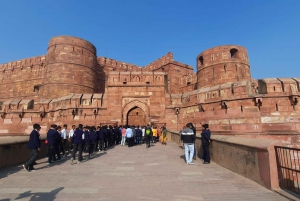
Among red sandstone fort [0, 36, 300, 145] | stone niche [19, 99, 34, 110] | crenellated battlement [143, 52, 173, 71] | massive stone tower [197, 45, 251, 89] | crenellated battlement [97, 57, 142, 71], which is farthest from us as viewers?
crenellated battlement [97, 57, 142, 71]

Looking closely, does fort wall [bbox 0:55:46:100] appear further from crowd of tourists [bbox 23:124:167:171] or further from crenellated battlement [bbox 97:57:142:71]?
crowd of tourists [bbox 23:124:167:171]

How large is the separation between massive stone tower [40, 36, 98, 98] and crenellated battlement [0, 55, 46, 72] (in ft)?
22.1

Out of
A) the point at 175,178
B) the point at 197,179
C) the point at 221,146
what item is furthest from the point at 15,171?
the point at 221,146

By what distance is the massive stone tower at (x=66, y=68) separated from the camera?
72.9ft

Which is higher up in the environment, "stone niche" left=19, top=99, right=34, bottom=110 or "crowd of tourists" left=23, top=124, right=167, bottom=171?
"stone niche" left=19, top=99, right=34, bottom=110

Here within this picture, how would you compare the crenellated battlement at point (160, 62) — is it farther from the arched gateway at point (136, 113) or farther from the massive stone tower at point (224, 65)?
the arched gateway at point (136, 113)

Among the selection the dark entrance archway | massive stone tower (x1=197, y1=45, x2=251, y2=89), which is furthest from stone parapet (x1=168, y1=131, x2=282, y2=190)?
massive stone tower (x1=197, y1=45, x2=251, y2=89)

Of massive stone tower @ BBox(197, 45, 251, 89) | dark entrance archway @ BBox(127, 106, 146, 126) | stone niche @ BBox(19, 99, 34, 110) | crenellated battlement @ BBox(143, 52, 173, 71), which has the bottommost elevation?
dark entrance archway @ BBox(127, 106, 146, 126)

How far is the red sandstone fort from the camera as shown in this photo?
36.9ft

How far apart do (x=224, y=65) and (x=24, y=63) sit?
29858 millimetres

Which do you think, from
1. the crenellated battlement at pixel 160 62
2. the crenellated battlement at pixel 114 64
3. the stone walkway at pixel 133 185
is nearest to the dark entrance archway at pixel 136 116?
the stone walkway at pixel 133 185

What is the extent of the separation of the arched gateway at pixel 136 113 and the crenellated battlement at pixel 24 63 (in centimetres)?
2097

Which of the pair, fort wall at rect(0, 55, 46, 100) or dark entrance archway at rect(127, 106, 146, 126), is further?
fort wall at rect(0, 55, 46, 100)

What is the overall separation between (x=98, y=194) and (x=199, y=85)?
1914cm
